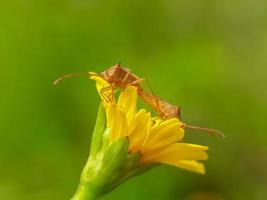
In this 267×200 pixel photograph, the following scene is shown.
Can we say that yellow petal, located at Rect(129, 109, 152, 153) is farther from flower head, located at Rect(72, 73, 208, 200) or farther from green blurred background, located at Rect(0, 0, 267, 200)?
green blurred background, located at Rect(0, 0, 267, 200)

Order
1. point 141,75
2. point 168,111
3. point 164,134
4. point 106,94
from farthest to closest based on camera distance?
1. point 141,75
2. point 168,111
3. point 106,94
4. point 164,134

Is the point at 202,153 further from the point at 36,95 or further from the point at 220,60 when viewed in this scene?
the point at 220,60

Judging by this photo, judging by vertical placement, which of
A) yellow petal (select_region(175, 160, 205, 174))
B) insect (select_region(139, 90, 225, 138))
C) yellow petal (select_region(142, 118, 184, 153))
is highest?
insect (select_region(139, 90, 225, 138))

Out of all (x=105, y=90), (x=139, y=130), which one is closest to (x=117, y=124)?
(x=139, y=130)

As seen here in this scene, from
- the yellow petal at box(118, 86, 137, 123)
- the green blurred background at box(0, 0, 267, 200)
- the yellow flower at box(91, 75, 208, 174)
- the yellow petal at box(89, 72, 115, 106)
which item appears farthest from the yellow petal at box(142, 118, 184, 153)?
the green blurred background at box(0, 0, 267, 200)

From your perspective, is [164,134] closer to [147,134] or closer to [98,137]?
[147,134]

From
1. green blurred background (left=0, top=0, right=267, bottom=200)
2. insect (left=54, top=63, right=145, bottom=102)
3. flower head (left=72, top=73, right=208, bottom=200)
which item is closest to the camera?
flower head (left=72, top=73, right=208, bottom=200)
